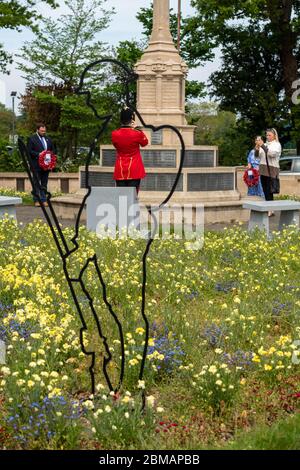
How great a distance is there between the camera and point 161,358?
5.32 metres

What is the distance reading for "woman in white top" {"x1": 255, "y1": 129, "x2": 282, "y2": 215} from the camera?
47.8ft

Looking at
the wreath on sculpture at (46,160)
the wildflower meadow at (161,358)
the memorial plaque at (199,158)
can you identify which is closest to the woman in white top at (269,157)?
the memorial plaque at (199,158)

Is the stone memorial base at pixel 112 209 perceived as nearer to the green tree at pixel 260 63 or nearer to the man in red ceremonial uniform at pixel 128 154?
the man in red ceremonial uniform at pixel 128 154

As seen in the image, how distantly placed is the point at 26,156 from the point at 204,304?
377 cm

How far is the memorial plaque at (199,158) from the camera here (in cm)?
1902

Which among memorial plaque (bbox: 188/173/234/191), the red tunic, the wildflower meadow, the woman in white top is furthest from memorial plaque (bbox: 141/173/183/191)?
the wildflower meadow

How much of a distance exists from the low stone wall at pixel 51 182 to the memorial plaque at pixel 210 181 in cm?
974

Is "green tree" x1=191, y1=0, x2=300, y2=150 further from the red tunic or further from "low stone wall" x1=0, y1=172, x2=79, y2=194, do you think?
the red tunic

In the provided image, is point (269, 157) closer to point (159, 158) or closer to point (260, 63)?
point (159, 158)

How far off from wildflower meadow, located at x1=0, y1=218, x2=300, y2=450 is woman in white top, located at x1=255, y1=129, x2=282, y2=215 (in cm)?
532

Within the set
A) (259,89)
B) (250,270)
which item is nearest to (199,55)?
(259,89)

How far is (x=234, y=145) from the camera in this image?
132 ft
